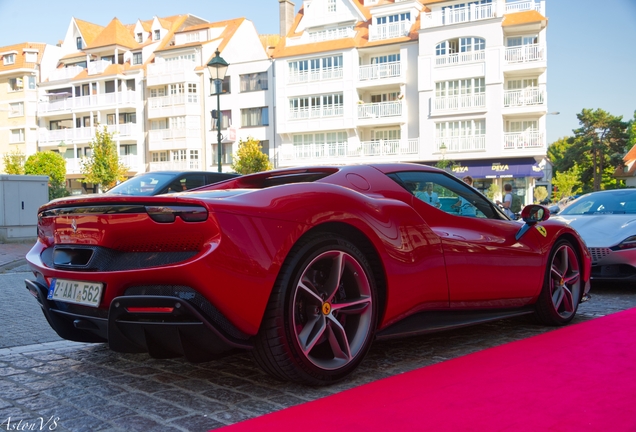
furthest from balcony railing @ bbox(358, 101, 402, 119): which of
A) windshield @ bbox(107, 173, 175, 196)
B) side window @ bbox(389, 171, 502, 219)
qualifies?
side window @ bbox(389, 171, 502, 219)

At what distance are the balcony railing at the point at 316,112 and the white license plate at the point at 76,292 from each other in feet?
143

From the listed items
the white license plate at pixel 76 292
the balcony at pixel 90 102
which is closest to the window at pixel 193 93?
the balcony at pixel 90 102

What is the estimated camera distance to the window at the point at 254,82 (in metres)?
50.4

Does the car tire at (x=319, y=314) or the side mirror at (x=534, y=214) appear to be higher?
the side mirror at (x=534, y=214)

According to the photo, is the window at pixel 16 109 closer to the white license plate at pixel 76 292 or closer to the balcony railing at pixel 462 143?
the balcony railing at pixel 462 143

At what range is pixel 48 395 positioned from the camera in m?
3.33

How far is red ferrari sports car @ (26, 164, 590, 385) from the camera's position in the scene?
3.02 m

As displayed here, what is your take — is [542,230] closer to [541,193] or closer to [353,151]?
[541,193]

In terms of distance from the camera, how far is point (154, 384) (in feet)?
11.7

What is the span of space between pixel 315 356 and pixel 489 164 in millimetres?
39692

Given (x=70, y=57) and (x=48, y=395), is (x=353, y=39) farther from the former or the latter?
(x=48, y=395)

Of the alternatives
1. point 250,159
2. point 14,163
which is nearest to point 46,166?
point 14,163

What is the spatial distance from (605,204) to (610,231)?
1.19m

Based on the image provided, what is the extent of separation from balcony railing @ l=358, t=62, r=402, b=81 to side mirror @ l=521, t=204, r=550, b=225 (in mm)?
41391
